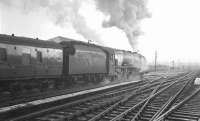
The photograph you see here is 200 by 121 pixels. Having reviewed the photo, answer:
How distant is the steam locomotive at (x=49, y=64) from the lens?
1120cm

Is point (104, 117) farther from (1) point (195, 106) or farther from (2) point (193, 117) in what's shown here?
(1) point (195, 106)

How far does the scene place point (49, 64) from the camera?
45.6 ft

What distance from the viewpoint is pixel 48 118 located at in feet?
24.3

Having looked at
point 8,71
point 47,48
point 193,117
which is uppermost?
point 47,48

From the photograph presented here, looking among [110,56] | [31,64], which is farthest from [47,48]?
[110,56]

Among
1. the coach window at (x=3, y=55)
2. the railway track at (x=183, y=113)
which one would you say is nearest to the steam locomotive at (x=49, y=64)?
the coach window at (x=3, y=55)

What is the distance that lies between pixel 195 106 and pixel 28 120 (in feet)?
20.6

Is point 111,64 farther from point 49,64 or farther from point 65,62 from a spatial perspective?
point 49,64

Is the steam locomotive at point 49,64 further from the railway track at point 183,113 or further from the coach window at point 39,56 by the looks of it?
the railway track at point 183,113

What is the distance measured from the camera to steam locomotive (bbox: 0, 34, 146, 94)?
11203mm

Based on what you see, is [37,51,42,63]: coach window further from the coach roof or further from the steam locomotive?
the coach roof

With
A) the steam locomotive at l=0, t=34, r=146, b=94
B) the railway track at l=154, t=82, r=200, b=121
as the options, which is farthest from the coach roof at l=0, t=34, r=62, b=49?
the railway track at l=154, t=82, r=200, b=121

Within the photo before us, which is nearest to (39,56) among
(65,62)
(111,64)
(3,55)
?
(3,55)

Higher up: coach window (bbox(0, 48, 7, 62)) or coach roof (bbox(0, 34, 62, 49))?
coach roof (bbox(0, 34, 62, 49))
